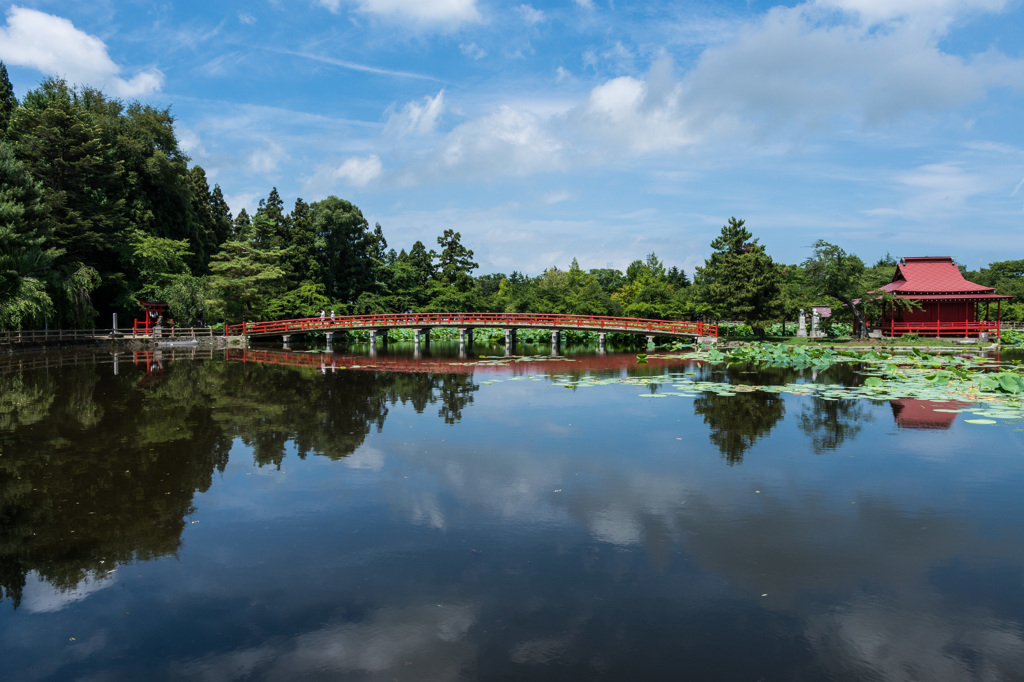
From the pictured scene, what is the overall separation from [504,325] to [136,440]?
87.1ft

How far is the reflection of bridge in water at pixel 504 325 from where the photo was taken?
35312mm

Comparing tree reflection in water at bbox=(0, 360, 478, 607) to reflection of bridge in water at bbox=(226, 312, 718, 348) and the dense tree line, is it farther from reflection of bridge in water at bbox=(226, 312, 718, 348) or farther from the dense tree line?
reflection of bridge in water at bbox=(226, 312, 718, 348)

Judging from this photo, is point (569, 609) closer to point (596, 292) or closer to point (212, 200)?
point (596, 292)

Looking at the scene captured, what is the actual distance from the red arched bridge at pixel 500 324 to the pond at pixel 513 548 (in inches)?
876

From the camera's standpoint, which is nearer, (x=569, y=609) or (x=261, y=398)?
(x=569, y=609)

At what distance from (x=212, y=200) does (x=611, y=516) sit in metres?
66.5

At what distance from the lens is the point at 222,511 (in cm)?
751

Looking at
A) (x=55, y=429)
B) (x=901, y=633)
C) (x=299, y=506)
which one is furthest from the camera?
(x=55, y=429)

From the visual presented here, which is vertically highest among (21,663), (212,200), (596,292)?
(212,200)

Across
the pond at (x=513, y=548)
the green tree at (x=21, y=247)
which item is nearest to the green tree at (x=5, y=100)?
the green tree at (x=21, y=247)

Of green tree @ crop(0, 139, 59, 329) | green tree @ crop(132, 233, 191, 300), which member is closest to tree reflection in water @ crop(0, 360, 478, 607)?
green tree @ crop(0, 139, 59, 329)

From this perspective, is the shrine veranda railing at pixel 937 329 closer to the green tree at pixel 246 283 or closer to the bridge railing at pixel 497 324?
the bridge railing at pixel 497 324

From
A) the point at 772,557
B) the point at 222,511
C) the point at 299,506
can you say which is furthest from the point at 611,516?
the point at 222,511

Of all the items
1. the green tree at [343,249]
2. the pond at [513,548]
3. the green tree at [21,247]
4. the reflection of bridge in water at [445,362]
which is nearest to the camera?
the pond at [513,548]
